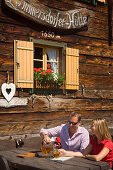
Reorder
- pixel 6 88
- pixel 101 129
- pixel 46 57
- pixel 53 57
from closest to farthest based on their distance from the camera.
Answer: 1. pixel 101 129
2. pixel 6 88
3. pixel 46 57
4. pixel 53 57

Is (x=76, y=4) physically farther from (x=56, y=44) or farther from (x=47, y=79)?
(x=47, y=79)

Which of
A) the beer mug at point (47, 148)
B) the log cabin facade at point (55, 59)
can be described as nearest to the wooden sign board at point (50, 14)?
the log cabin facade at point (55, 59)

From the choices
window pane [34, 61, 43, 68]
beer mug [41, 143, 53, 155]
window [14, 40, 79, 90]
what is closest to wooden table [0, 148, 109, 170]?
beer mug [41, 143, 53, 155]

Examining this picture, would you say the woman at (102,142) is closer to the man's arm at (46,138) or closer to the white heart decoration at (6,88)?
the man's arm at (46,138)

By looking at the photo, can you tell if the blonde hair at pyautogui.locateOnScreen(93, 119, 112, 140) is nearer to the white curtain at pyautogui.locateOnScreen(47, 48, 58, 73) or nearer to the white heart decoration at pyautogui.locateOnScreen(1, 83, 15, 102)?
the white heart decoration at pyautogui.locateOnScreen(1, 83, 15, 102)

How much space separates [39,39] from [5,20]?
0.96m

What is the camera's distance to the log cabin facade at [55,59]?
680 centimetres

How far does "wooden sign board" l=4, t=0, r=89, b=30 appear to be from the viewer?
6.88 m

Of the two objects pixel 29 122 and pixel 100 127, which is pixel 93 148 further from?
pixel 29 122

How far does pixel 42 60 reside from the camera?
751 centimetres

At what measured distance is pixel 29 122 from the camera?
279 inches

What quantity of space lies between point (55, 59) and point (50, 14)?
109 cm

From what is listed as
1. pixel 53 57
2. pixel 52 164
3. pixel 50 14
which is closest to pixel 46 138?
pixel 52 164

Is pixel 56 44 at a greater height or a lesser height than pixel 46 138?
greater
